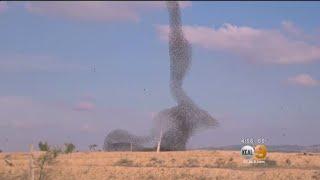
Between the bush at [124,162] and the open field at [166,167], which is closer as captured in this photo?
the open field at [166,167]

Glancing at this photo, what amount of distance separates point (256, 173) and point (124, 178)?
14674mm

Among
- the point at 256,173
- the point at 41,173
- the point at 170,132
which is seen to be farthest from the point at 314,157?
the point at 41,173

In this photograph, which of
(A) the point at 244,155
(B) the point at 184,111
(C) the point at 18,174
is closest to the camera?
(C) the point at 18,174

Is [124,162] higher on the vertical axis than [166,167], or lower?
higher

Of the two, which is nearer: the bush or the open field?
the open field

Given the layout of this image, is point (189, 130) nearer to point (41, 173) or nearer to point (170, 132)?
point (170, 132)

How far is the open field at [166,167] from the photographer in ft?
228

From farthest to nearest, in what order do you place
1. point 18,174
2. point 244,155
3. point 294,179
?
point 244,155
point 18,174
point 294,179

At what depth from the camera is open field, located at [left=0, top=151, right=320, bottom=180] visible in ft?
228

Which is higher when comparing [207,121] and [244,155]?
[207,121]

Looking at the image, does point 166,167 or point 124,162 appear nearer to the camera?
point 166,167

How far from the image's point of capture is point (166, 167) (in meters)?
78.0

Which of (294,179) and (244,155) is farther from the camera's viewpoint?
(244,155)

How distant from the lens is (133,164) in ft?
291
